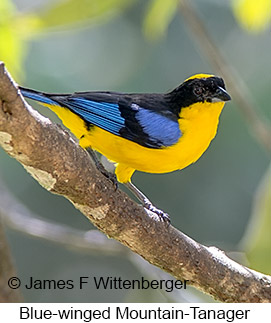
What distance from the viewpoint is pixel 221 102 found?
404cm

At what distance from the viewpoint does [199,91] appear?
4.09 m

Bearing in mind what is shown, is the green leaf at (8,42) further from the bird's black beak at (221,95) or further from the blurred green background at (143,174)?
the blurred green background at (143,174)

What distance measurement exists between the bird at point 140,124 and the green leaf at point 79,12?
0.66 metres

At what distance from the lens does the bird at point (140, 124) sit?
12.1 ft

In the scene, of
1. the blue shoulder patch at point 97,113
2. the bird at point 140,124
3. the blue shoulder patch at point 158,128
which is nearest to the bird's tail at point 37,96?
the bird at point 140,124

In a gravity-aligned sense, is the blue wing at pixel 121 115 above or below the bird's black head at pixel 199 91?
below

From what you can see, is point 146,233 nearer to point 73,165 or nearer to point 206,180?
point 73,165

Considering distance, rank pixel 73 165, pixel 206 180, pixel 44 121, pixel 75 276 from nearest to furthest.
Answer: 1. pixel 44 121
2. pixel 73 165
3. pixel 75 276
4. pixel 206 180

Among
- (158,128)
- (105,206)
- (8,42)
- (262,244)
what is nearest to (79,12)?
(8,42)

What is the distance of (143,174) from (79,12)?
3253 mm

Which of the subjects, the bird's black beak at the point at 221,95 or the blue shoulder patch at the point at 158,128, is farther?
the bird's black beak at the point at 221,95

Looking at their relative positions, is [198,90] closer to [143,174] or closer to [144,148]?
[144,148]
